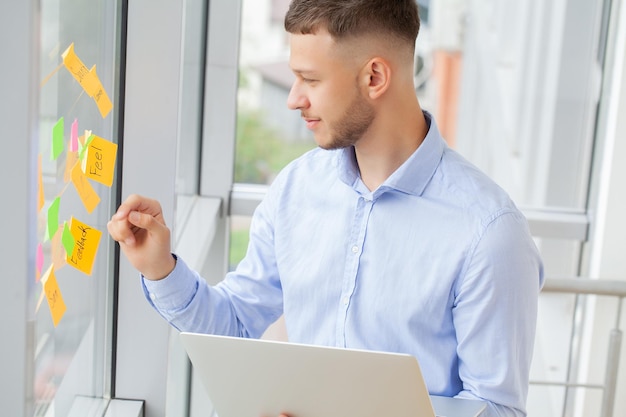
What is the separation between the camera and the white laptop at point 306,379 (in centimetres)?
126

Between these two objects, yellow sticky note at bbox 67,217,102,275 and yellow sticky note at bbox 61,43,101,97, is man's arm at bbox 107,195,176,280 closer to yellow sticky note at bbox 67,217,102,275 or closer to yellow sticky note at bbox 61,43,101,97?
yellow sticky note at bbox 67,217,102,275

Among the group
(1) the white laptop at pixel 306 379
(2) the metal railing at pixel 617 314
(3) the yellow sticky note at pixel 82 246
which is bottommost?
(2) the metal railing at pixel 617 314

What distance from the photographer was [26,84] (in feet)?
3.16

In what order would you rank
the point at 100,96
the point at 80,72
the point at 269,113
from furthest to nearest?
the point at 269,113 → the point at 100,96 → the point at 80,72

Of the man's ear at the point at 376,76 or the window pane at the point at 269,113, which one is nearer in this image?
the man's ear at the point at 376,76

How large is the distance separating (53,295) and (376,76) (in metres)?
0.61

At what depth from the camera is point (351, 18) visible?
153 cm

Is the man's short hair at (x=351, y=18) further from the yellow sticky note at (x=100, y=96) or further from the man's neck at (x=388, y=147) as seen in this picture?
the yellow sticky note at (x=100, y=96)

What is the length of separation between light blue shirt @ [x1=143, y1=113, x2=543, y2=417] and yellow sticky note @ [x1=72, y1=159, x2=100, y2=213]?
20 centimetres

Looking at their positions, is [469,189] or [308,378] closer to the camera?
[308,378]

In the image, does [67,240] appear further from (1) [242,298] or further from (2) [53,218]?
(1) [242,298]

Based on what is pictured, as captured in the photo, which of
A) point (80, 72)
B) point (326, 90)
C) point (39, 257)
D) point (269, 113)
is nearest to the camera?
point (39, 257)

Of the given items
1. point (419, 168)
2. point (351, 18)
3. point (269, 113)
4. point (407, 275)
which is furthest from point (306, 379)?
point (269, 113)

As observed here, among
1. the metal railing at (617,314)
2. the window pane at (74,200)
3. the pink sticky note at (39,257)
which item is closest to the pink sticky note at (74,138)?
the window pane at (74,200)
